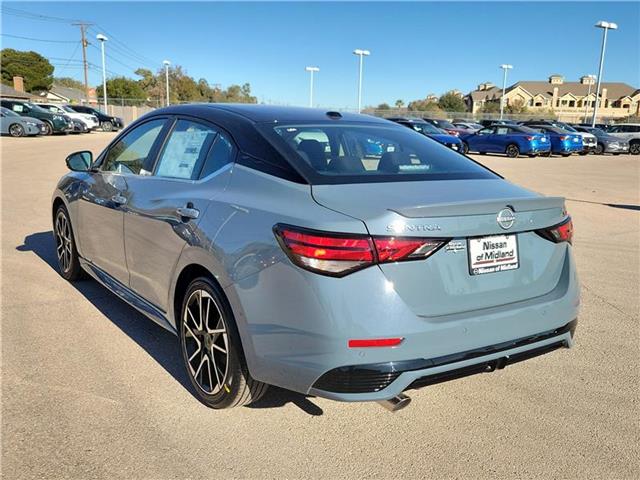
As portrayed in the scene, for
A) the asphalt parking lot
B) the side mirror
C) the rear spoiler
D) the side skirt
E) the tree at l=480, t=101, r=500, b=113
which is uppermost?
the tree at l=480, t=101, r=500, b=113

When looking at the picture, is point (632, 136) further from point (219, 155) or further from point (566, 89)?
point (566, 89)

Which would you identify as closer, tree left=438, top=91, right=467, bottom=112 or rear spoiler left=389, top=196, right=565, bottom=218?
rear spoiler left=389, top=196, right=565, bottom=218

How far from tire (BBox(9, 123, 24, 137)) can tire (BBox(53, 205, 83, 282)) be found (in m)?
27.4

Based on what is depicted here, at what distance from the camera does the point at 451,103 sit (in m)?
120

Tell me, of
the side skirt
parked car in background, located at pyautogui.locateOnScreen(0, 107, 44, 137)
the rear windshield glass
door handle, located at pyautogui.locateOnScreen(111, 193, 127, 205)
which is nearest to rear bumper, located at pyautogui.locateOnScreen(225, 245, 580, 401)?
the rear windshield glass

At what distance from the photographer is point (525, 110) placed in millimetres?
110375

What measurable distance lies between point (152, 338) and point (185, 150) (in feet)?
4.77

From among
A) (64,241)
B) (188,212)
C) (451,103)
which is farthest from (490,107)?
(188,212)

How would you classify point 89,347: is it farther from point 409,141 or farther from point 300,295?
point 409,141

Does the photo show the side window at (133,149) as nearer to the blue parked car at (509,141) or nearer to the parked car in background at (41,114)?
the blue parked car at (509,141)

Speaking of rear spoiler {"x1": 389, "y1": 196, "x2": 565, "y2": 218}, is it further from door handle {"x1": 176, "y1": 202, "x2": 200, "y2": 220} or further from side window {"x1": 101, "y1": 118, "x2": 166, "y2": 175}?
side window {"x1": 101, "y1": 118, "x2": 166, "y2": 175}

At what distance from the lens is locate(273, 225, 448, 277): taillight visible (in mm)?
2406

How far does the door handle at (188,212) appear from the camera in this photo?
3147mm

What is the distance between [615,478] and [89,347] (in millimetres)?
3294
